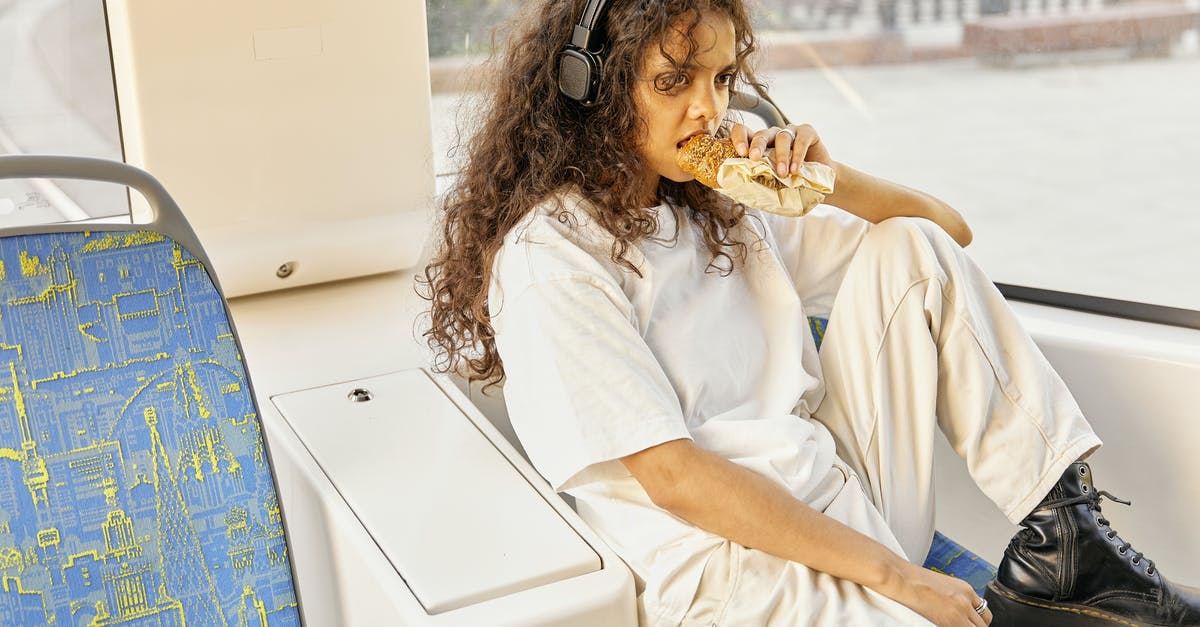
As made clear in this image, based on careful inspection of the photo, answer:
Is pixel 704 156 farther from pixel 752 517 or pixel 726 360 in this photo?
pixel 752 517

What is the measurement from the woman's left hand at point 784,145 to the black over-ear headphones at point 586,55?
18 cm

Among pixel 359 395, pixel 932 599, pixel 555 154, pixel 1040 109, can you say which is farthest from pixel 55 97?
pixel 1040 109

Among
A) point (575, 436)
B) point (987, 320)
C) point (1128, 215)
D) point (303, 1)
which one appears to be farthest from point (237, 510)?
point (1128, 215)

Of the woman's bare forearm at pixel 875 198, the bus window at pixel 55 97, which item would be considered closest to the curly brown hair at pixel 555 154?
the woman's bare forearm at pixel 875 198

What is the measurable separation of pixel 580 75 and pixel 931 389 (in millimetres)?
551

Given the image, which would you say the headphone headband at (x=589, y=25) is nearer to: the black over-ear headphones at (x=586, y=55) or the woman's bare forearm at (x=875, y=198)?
the black over-ear headphones at (x=586, y=55)

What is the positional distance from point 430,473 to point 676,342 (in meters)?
0.32

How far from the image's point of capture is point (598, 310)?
1262mm

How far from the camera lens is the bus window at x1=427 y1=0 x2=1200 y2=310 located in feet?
10.5

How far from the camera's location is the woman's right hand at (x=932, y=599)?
4.04 feet

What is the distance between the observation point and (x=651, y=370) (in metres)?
1.25

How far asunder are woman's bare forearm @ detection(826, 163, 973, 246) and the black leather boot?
1.24 ft

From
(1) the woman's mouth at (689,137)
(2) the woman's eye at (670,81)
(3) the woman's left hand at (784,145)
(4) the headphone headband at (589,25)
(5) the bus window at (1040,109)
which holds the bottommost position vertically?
(5) the bus window at (1040,109)

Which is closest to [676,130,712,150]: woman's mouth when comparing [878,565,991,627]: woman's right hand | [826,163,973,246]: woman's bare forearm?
[826,163,973,246]: woman's bare forearm
